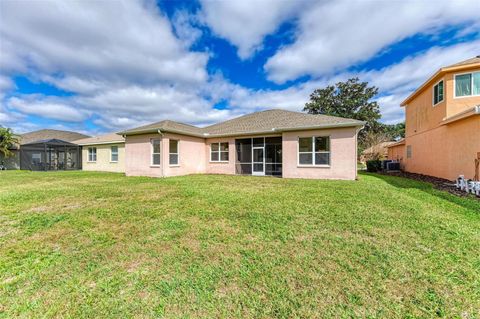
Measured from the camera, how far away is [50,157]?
2145cm

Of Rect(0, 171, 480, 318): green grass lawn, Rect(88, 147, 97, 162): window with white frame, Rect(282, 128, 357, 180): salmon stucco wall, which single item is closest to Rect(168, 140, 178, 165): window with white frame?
Rect(282, 128, 357, 180): salmon stucco wall

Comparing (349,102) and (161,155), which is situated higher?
(349,102)

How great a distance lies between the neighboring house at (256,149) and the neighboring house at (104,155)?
4.79 meters

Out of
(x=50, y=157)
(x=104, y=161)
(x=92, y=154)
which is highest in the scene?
(x=92, y=154)

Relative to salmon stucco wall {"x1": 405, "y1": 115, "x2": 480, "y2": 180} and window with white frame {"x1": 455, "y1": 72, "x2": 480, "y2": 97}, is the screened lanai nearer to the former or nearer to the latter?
salmon stucco wall {"x1": 405, "y1": 115, "x2": 480, "y2": 180}

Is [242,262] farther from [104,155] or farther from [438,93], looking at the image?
[104,155]

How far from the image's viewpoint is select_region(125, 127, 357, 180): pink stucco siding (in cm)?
1117

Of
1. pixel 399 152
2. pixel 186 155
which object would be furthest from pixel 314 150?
pixel 399 152

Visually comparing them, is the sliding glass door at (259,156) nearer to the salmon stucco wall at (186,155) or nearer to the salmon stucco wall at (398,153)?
the salmon stucco wall at (186,155)

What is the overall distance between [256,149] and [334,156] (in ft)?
17.3

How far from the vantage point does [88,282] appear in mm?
2652

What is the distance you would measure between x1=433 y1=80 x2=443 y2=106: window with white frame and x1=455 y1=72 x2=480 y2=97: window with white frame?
89cm

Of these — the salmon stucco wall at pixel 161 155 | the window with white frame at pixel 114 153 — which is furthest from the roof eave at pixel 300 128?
the window with white frame at pixel 114 153

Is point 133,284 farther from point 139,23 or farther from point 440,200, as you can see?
point 139,23
